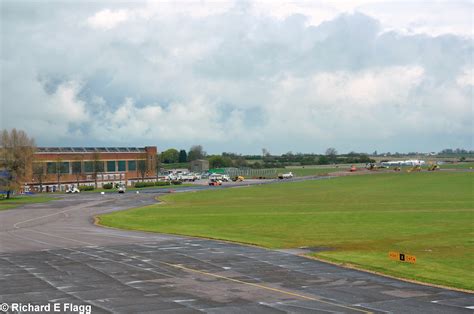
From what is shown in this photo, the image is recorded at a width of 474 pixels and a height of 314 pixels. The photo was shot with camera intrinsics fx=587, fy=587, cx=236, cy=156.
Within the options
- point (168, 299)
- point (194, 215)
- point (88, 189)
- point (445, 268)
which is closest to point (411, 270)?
point (445, 268)

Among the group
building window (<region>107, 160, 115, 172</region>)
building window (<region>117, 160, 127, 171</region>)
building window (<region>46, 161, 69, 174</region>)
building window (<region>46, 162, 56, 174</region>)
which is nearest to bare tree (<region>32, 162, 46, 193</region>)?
building window (<region>46, 162, 56, 174</region>)

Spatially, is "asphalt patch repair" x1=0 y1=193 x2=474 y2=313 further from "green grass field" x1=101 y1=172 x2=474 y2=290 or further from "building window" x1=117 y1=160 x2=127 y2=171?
"building window" x1=117 y1=160 x2=127 y2=171

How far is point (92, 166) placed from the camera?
177 meters

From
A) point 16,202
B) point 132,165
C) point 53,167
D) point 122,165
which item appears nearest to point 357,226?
point 16,202

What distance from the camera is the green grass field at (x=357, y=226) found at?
115 feet

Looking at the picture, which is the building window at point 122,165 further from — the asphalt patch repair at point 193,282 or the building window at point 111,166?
the asphalt patch repair at point 193,282

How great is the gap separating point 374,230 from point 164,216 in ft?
96.2

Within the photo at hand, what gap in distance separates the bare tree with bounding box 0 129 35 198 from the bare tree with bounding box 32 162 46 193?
18.7 m

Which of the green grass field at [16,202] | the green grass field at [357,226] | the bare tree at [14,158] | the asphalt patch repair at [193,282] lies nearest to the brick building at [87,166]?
the bare tree at [14,158]

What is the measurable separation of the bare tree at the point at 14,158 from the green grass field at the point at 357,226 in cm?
4658

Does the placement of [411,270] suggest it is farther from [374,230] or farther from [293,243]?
[374,230]

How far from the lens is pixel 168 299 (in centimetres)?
2567

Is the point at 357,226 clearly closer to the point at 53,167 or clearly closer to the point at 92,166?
the point at 53,167

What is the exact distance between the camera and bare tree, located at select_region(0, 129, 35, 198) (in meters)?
123
